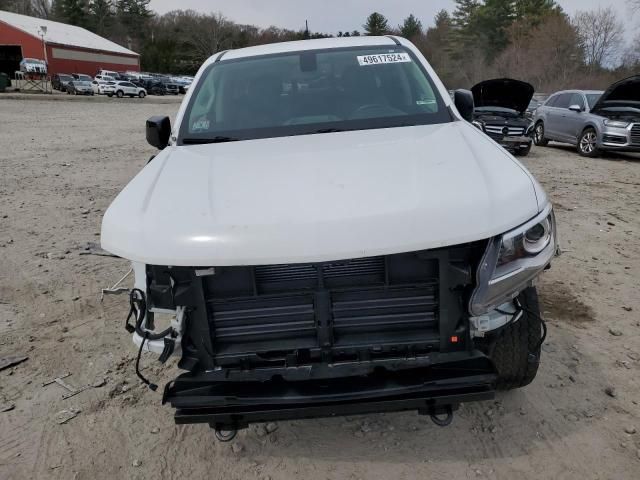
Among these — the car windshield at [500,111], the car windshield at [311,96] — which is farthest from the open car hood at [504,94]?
the car windshield at [311,96]

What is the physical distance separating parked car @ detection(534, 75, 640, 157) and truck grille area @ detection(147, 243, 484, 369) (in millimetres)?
11440

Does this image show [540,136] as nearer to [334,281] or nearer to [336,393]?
[334,281]

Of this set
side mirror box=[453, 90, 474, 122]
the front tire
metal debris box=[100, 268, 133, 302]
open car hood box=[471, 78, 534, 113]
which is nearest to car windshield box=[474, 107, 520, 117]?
open car hood box=[471, 78, 534, 113]

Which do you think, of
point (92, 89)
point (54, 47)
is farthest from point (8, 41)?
point (92, 89)

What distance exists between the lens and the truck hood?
6.55ft

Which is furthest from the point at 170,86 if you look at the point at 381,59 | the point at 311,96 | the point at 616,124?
the point at 311,96

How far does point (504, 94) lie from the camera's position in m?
12.9

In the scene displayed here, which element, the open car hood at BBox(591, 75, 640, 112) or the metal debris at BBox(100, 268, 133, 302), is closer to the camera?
the metal debris at BBox(100, 268, 133, 302)

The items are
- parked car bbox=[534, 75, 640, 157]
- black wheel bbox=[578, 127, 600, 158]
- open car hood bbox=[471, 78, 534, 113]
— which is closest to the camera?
parked car bbox=[534, 75, 640, 157]

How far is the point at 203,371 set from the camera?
7.32ft

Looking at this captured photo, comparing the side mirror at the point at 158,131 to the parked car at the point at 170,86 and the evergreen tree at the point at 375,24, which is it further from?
the evergreen tree at the point at 375,24

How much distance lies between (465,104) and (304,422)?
239 cm

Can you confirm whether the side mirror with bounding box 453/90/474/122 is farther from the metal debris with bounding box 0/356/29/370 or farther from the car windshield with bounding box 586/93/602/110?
the car windshield with bounding box 586/93/602/110

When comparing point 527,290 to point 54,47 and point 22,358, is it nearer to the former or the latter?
point 22,358
